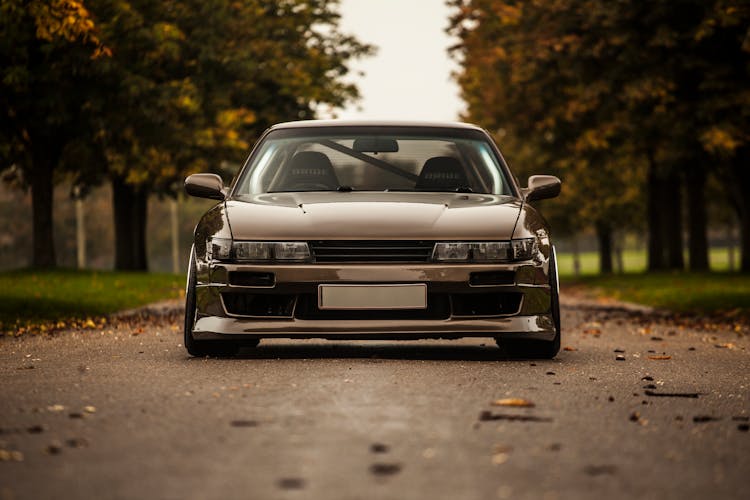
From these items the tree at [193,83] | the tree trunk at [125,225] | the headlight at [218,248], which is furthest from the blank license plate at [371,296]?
the tree trunk at [125,225]

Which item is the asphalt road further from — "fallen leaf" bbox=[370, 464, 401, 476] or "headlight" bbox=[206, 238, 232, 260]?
"headlight" bbox=[206, 238, 232, 260]

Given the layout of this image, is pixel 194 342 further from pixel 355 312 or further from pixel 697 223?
pixel 697 223

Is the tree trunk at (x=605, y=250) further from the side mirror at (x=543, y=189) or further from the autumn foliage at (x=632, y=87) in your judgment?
the side mirror at (x=543, y=189)

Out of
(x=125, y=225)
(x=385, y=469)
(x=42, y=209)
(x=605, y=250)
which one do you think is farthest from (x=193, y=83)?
(x=605, y=250)

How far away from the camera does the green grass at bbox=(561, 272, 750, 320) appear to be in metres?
18.1

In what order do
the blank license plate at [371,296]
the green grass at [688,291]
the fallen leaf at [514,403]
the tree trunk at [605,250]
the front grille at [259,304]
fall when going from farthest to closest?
the tree trunk at [605,250] → the green grass at [688,291] → the front grille at [259,304] → the blank license plate at [371,296] → the fallen leaf at [514,403]

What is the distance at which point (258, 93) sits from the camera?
33.5m

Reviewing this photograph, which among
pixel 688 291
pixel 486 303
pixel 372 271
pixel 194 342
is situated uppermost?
pixel 372 271

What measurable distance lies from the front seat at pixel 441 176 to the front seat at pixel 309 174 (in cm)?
65

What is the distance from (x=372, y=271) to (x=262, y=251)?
725 millimetres

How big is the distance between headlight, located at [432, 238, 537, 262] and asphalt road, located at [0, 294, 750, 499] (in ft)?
2.27

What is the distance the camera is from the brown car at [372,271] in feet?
25.2

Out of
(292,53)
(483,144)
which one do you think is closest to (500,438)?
(483,144)

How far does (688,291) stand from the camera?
22.5 meters
